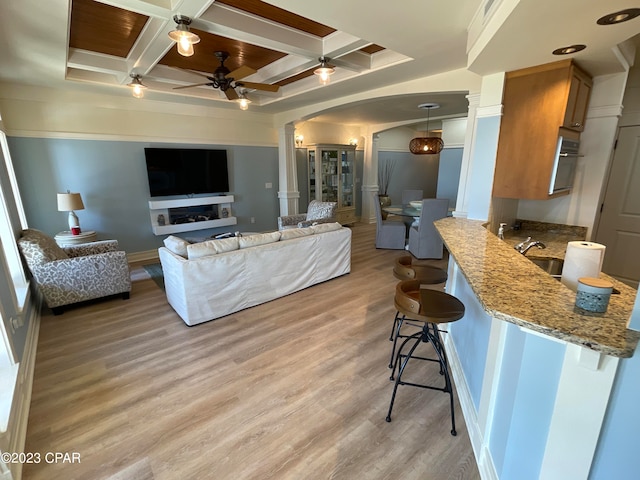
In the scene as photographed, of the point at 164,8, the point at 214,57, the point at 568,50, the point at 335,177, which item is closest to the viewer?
the point at 568,50

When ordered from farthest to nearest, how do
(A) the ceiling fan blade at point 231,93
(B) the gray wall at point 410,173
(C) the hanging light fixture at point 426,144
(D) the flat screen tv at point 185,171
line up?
(B) the gray wall at point 410,173
(C) the hanging light fixture at point 426,144
(D) the flat screen tv at point 185,171
(A) the ceiling fan blade at point 231,93

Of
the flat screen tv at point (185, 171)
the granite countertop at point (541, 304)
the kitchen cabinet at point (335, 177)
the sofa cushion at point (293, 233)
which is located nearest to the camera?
the granite countertop at point (541, 304)

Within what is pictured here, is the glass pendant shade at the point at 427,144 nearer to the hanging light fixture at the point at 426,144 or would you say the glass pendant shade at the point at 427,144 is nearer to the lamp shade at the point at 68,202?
the hanging light fixture at the point at 426,144

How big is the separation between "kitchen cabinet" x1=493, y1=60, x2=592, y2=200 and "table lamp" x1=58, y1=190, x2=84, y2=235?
510 cm

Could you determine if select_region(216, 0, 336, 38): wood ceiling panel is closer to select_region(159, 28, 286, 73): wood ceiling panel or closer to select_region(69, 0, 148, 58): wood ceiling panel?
select_region(159, 28, 286, 73): wood ceiling panel

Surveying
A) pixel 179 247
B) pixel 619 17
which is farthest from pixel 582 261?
pixel 179 247

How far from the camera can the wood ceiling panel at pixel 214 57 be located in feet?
9.94

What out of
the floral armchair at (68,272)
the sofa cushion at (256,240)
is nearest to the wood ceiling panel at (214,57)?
the sofa cushion at (256,240)

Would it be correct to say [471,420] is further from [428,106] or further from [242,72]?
[428,106]

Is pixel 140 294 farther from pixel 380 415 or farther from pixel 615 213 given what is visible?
pixel 615 213

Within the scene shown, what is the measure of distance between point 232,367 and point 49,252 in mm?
2497

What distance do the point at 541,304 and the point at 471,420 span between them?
1.13 meters

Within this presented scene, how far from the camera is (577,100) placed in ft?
7.78

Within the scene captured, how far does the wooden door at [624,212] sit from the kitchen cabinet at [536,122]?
3.24ft
